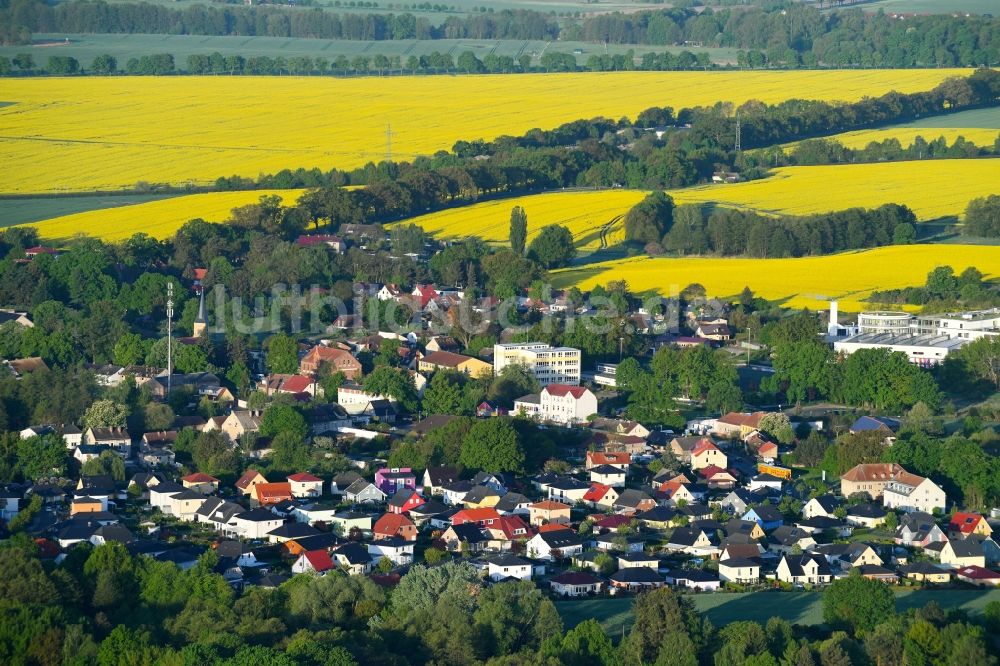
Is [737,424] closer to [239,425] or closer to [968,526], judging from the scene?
[968,526]

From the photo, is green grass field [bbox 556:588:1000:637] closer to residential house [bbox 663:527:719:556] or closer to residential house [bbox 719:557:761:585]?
residential house [bbox 719:557:761:585]

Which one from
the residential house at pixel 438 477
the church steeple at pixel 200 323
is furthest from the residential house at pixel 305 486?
the church steeple at pixel 200 323

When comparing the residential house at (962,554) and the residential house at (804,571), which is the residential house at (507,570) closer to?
the residential house at (804,571)

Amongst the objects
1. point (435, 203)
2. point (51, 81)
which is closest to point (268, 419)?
point (435, 203)

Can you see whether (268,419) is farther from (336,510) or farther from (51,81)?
(51,81)

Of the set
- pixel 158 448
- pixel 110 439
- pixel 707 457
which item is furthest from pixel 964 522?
pixel 110 439

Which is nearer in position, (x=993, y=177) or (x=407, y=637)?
(x=407, y=637)
